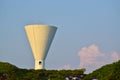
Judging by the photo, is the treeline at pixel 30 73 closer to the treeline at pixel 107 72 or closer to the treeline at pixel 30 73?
the treeline at pixel 30 73

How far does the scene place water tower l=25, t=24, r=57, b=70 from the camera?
217 feet

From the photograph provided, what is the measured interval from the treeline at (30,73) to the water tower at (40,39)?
1517 cm

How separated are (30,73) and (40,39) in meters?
16.7

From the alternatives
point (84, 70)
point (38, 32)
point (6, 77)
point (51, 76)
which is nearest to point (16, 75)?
point (6, 77)

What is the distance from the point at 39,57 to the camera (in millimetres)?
68750

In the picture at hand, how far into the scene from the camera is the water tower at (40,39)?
217ft

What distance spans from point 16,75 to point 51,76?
15.2ft

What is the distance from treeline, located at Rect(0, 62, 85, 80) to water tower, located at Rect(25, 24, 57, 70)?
15.2m

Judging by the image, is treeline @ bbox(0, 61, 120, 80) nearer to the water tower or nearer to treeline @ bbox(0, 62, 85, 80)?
treeline @ bbox(0, 62, 85, 80)

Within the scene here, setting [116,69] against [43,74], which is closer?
[116,69]

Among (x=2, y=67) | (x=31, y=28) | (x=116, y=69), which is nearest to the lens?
(x=116, y=69)

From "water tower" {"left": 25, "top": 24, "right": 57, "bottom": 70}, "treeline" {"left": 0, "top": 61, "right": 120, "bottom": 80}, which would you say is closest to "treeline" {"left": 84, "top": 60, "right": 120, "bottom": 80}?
"treeline" {"left": 0, "top": 61, "right": 120, "bottom": 80}

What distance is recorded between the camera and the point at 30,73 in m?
51.4

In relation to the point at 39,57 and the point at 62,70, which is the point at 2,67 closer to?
the point at 62,70
